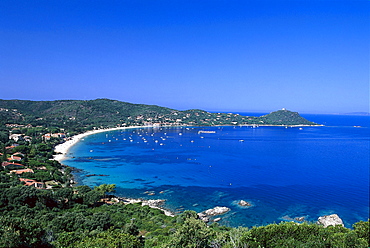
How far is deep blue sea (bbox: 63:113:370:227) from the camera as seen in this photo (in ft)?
73.7

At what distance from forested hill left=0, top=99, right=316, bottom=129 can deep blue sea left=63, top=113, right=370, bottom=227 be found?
39.2 meters

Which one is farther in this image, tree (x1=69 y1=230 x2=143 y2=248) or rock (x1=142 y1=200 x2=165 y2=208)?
rock (x1=142 y1=200 x2=165 y2=208)

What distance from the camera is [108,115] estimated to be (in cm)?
10312

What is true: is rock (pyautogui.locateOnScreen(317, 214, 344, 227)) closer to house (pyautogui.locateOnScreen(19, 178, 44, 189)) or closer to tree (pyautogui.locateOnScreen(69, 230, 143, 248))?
tree (pyautogui.locateOnScreen(69, 230, 143, 248))

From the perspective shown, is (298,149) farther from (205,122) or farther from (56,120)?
(56,120)

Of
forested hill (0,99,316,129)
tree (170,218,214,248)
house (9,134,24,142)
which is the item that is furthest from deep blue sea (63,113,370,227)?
forested hill (0,99,316,129)

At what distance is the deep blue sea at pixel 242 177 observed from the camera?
2245 centimetres

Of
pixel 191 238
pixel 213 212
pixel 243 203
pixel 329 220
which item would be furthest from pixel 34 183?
pixel 329 220

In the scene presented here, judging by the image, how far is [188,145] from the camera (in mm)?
59250

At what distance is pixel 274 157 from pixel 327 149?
16.2 metres

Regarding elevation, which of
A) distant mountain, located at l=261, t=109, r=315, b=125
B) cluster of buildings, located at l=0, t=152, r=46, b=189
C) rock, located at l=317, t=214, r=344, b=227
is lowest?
rock, located at l=317, t=214, r=344, b=227

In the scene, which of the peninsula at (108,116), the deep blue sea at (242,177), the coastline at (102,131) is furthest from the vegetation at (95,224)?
the peninsula at (108,116)

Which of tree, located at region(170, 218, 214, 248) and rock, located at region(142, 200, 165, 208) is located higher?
tree, located at region(170, 218, 214, 248)

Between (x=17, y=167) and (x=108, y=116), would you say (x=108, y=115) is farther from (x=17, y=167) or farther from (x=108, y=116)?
(x=17, y=167)
